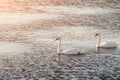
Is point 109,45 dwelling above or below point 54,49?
below

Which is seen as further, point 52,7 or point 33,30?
point 52,7

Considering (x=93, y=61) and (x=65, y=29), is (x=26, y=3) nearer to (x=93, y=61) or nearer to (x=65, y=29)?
(x=65, y=29)

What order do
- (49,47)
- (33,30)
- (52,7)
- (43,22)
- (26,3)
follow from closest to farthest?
(49,47), (33,30), (43,22), (52,7), (26,3)

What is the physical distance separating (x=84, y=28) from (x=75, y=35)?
5571 millimetres

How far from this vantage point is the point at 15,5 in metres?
75.8

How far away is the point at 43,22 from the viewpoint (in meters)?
55.2

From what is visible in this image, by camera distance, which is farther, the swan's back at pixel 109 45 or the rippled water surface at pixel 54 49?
the swan's back at pixel 109 45

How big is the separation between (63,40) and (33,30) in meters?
6.84

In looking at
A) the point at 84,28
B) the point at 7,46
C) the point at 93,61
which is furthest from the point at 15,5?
the point at 93,61

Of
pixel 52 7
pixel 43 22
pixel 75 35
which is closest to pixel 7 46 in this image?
pixel 75 35

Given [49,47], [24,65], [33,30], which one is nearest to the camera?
[24,65]

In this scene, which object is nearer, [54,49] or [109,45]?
[54,49]

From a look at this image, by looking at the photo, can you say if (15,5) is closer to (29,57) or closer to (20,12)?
(20,12)

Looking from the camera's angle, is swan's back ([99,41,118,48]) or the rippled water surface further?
swan's back ([99,41,118,48])
